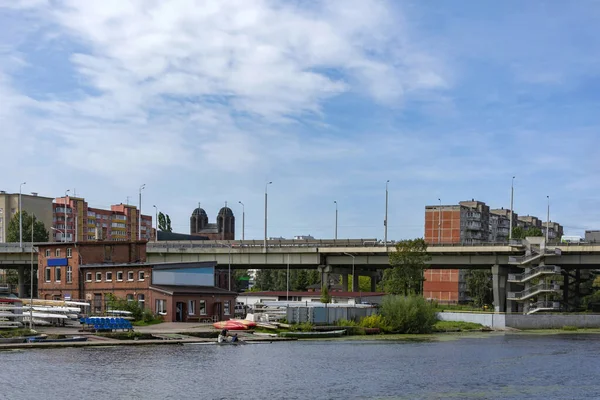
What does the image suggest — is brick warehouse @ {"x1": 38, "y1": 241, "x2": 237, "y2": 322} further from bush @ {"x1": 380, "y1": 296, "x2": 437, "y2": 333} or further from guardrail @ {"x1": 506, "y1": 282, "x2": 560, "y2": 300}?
guardrail @ {"x1": 506, "y1": 282, "x2": 560, "y2": 300}

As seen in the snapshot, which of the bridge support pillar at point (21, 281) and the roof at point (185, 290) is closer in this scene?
the roof at point (185, 290)

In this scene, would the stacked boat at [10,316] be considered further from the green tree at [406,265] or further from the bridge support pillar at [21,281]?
the bridge support pillar at [21,281]

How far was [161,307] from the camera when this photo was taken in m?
85.4

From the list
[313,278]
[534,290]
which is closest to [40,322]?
[534,290]

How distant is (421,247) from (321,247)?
1887 cm

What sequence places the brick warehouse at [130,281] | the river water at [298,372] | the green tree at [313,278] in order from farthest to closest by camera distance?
the green tree at [313,278] → the brick warehouse at [130,281] → the river water at [298,372]

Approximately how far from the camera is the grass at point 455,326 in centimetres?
9216

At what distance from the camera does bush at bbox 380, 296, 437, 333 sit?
8581cm

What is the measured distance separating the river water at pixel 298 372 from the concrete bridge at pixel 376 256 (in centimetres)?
4387

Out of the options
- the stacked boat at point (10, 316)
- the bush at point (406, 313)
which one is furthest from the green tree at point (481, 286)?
the stacked boat at point (10, 316)

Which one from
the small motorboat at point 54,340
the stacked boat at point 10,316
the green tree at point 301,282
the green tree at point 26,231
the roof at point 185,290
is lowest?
the green tree at point 301,282

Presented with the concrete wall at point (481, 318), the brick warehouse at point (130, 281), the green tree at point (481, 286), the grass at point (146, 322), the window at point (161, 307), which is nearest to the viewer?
the grass at point (146, 322)

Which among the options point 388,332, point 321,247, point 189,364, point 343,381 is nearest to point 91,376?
point 189,364

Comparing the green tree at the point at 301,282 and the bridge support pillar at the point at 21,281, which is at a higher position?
the bridge support pillar at the point at 21,281
